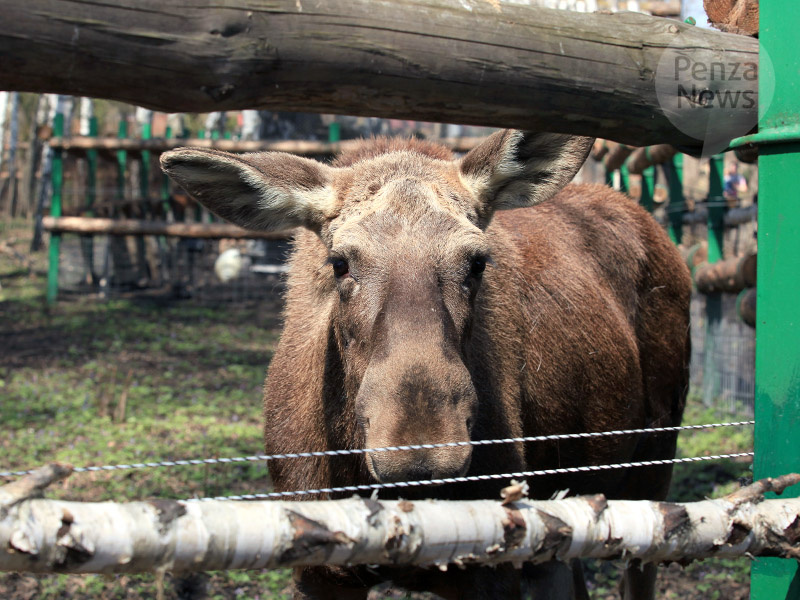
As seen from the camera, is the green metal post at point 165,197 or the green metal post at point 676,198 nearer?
the green metal post at point 676,198

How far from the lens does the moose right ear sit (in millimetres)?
3205

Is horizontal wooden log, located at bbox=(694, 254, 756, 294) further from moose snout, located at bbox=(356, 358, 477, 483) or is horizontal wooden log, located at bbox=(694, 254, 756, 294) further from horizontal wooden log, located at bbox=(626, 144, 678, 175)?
moose snout, located at bbox=(356, 358, 477, 483)

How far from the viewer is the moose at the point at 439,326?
2.87 meters

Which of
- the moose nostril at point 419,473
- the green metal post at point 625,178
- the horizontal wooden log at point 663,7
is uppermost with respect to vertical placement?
the horizontal wooden log at point 663,7

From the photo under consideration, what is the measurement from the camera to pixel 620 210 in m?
5.55

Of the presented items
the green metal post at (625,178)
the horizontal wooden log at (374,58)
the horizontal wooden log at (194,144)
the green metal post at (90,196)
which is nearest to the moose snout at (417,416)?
the horizontal wooden log at (374,58)

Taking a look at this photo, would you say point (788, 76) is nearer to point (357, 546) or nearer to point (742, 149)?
point (742, 149)

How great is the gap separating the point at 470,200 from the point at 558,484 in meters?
1.74

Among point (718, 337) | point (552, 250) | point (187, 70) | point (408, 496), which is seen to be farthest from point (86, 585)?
point (718, 337)

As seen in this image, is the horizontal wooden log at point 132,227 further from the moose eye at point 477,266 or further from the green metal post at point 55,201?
the moose eye at point 477,266

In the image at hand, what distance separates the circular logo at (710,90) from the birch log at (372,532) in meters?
1.30

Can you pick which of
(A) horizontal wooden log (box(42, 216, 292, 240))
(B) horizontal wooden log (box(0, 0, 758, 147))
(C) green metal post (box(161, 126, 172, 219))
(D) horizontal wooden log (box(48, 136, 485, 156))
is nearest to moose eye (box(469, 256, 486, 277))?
(B) horizontal wooden log (box(0, 0, 758, 147))

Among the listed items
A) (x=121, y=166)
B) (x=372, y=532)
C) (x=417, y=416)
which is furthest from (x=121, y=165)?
(x=372, y=532)

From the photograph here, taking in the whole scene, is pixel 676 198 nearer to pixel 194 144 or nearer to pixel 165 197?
pixel 194 144
